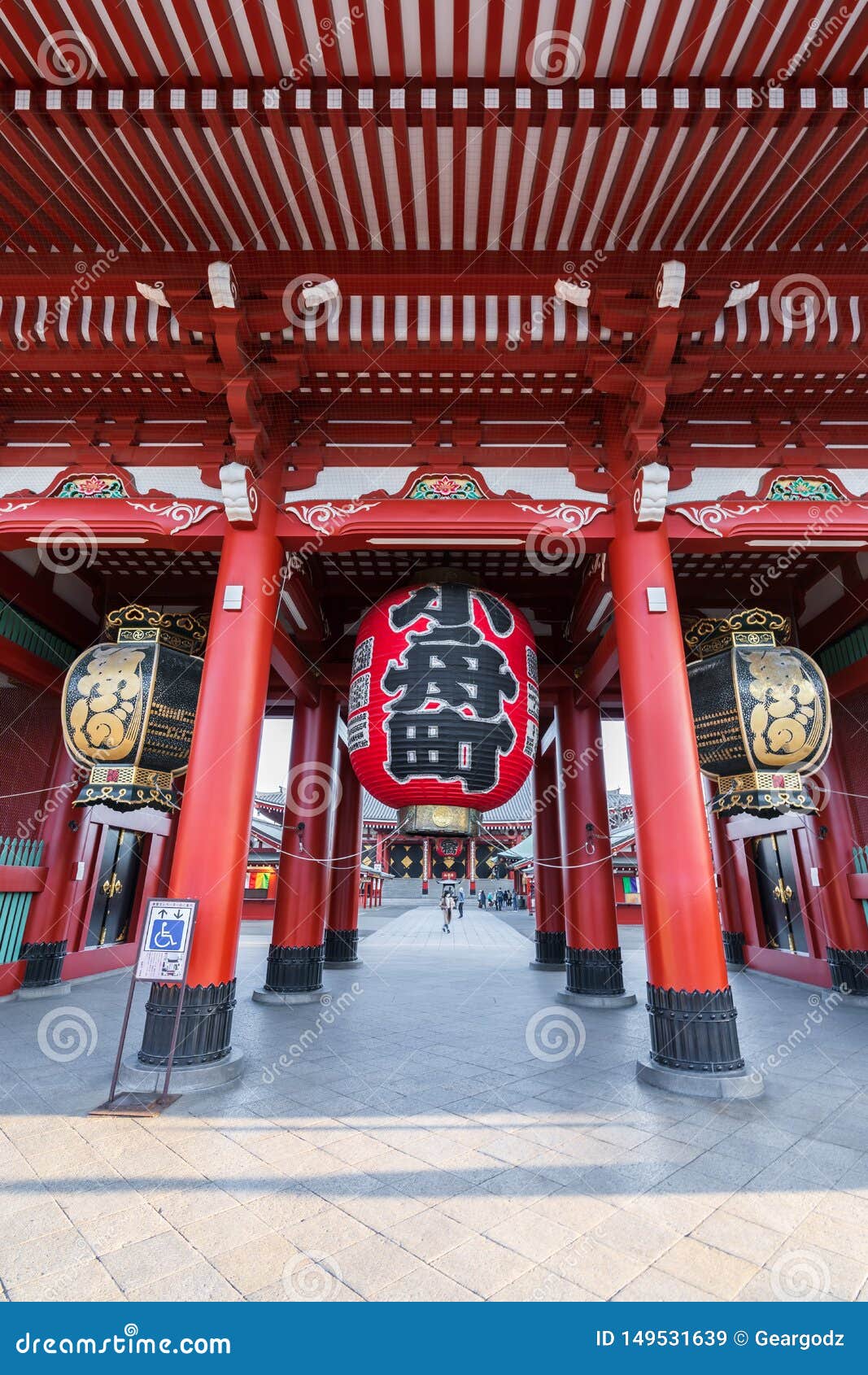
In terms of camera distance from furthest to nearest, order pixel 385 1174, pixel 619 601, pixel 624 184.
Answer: pixel 619 601
pixel 624 184
pixel 385 1174

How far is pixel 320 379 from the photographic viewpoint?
6.26 meters

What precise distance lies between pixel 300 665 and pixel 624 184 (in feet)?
20.7

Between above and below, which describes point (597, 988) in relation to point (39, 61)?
below

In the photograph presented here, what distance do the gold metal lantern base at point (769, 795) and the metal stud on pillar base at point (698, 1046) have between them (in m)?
1.56

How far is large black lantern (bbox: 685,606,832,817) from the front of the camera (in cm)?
556

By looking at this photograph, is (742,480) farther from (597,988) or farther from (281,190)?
(597,988)

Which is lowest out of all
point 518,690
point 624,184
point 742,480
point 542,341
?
point 518,690

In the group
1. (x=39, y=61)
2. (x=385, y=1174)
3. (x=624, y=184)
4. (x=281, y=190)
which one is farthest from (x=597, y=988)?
(x=39, y=61)

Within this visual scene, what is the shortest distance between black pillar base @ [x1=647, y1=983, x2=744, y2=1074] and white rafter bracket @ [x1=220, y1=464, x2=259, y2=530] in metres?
5.83
